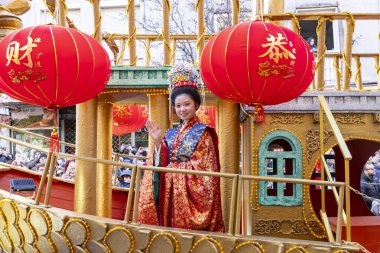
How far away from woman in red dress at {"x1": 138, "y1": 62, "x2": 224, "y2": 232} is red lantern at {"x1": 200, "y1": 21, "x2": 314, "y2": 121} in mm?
302

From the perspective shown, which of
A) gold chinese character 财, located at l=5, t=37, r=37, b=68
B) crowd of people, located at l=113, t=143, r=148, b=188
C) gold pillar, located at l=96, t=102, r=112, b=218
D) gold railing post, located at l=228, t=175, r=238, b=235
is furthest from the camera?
crowd of people, located at l=113, t=143, r=148, b=188

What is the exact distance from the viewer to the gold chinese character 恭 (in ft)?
13.5

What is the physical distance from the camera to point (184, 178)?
4211 millimetres

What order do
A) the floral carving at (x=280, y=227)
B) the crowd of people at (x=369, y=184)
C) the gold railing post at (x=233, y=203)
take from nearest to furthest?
the gold railing post at (x=233, y=203)
the floral carving at (x=280, y=227)
the crowd of people at (x=369, y=184)

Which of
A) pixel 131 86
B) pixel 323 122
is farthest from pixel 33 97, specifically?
pixel 323 122

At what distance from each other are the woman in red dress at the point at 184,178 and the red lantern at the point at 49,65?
747 millimetres

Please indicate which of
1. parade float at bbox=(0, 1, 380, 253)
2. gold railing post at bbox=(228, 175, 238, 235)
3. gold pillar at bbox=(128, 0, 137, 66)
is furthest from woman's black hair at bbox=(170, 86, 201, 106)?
gold pillar at bbox=(128, 0, 137, 66)

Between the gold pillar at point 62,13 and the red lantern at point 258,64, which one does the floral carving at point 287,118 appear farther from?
the gold pillar at point 62,13

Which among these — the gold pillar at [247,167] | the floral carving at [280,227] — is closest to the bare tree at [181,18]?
the gold pillar at [247,167]

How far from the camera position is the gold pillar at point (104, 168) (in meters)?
5.65

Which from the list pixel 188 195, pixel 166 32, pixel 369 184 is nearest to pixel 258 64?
pixel 188 195

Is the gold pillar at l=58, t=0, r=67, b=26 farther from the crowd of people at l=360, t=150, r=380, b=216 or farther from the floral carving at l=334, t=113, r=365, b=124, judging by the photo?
the crowd of people at l=360, t=150, r=380, b=216

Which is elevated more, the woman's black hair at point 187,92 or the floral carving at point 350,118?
the woman's black hair at point 187,92

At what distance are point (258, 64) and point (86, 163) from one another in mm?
2233
